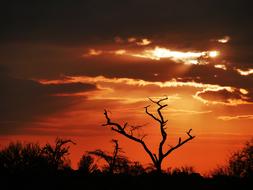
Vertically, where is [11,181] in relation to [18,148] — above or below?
below

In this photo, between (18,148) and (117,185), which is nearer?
(117,185)

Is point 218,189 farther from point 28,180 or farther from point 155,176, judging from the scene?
point 28,180

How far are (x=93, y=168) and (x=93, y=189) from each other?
11551 mm

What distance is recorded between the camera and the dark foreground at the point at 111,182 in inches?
2021

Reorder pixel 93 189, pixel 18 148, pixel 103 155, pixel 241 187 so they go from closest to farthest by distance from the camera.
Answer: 1. pixel 93 189
2. pixel 241 187
3. pixel 103 155
4. pixel 18 148

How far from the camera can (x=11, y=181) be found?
52.2 metres

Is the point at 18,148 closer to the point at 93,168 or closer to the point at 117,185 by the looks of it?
the point at 93,168

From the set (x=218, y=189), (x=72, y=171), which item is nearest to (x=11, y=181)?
(x=72, y=171)

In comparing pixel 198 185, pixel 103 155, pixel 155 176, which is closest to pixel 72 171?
pixel 103 155

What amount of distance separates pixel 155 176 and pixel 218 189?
5243 millimetres

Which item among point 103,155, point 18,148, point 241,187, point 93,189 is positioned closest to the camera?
point 93,189

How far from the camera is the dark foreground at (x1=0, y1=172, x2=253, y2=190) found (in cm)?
5134

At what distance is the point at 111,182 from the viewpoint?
52.6 m

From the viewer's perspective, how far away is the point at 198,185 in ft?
171
